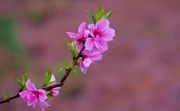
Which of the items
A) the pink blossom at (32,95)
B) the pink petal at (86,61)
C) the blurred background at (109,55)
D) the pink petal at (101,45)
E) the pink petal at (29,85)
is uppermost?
the pink petal at (101,45)

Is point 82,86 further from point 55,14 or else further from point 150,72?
point 55,14

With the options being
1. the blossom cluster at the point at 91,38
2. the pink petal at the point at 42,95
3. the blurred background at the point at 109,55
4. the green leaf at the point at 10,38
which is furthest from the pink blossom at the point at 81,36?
the green leaf at the point at 10,38

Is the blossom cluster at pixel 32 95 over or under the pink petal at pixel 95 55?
under

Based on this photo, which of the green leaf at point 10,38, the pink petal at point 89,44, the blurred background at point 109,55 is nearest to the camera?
the pink petal at point 89,44

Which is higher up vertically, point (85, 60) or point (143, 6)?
point (85, 60)

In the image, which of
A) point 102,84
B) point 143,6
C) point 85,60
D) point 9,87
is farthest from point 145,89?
point 85,60

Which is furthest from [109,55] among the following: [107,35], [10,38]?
[107,35]

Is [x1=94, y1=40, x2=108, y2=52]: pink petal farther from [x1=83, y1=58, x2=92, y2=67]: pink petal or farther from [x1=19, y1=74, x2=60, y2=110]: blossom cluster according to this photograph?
[x1=19, y1=74, x2=60, y2=110]: blossom cluster

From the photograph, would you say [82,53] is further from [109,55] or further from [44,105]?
[109,55]

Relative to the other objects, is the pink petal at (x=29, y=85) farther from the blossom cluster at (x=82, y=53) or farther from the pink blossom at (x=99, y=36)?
the pink blossom at (x=99, y=36)
